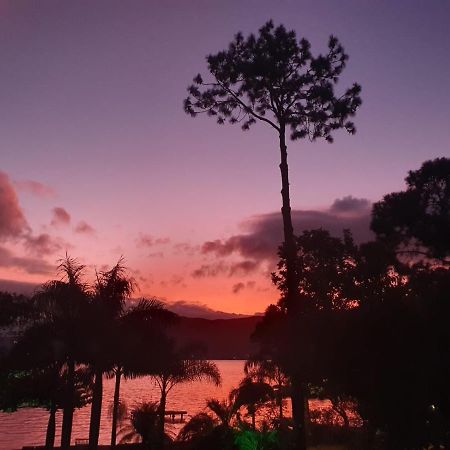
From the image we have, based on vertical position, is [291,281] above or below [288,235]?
below

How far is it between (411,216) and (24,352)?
26122 mm

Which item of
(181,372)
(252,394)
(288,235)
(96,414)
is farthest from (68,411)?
(252,394)

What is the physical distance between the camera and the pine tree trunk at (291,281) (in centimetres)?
1752

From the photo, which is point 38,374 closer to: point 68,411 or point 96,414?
point 68,411

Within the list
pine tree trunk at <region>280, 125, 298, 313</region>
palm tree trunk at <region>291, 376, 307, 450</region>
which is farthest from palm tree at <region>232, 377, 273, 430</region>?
pine tree trunk at <region>280, 125, 298, 313</region>

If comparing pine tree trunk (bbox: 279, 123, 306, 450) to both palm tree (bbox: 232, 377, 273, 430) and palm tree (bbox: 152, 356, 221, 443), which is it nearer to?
palm tree (bbox: 152, 356, 221, 443)

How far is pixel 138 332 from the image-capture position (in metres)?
22.2

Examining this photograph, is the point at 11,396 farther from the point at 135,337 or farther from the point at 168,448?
the point at 135,337

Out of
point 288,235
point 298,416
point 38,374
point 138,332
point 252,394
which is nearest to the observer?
point 298,416

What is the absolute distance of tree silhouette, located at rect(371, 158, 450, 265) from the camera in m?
33.8

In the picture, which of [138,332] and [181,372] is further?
[181,372]

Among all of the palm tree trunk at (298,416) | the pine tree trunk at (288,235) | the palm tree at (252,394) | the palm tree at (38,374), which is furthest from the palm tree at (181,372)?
the pine tree trunk at (288,235)

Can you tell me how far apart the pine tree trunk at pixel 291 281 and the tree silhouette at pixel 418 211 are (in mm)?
17506

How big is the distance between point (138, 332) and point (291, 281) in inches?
301
